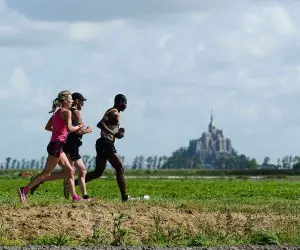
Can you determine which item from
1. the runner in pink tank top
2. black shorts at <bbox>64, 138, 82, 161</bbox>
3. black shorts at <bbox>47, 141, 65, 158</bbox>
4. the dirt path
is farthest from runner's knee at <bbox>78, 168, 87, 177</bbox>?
the dirt path

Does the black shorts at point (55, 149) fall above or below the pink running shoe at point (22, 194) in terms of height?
above

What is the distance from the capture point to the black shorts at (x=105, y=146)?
19.4 metres

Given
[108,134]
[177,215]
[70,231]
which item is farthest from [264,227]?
[108,134]

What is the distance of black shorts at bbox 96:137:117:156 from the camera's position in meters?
19.4

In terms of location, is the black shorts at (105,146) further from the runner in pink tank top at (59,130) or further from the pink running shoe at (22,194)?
the pink running shoe at (22,194)

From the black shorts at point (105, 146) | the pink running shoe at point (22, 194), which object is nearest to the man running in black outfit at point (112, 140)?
the black shorts at point (105, 146)

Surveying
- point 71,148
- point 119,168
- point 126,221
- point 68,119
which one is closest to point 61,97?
point 68,119

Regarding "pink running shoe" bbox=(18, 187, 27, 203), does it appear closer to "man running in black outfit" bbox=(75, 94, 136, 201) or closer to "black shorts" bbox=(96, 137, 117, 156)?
"man running in black outfit" bbox=(75, 94, 136, 201)

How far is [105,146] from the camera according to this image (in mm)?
19422

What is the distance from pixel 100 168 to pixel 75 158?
3.39ft

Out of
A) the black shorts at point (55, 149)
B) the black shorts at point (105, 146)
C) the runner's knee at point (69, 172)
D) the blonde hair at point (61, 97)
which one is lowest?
the runner's knee at point (69, 172)

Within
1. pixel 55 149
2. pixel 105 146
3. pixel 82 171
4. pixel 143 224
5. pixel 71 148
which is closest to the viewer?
pixel 143 224

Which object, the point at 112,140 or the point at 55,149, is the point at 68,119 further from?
the point at 112,140

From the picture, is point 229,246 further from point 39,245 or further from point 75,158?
point 75,158
